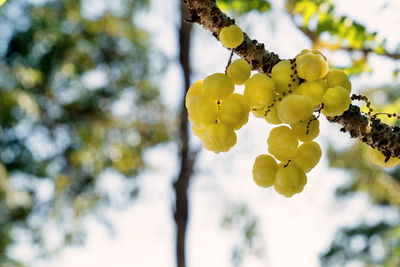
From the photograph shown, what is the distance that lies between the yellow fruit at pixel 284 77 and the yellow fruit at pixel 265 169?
0.64 feet

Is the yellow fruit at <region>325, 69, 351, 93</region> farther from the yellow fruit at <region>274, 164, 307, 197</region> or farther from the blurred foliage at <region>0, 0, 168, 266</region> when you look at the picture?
the blurred foliage at <region>0, 0, 168, 266</region>

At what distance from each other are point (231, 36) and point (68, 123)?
7.40 metres

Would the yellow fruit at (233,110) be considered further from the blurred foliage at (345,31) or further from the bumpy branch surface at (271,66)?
the blurred foliage at (345,31)

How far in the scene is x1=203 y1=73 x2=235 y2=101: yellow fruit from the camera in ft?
2.92

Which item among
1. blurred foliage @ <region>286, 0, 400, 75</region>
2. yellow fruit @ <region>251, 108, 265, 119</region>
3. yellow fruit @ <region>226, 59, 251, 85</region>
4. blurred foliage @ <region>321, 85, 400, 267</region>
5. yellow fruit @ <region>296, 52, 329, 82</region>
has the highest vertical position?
blurred foliage @ <region>321, 85, 400, 267</region>

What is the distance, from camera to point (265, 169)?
3.23 ft

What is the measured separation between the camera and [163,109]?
7852mm

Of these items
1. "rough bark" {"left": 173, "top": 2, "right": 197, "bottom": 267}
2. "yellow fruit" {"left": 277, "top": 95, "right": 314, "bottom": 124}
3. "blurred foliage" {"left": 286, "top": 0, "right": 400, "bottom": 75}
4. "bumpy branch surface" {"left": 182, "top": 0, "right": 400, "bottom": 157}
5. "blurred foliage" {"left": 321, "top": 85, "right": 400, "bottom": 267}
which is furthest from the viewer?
"blurred foliage" {"left": 321, "top": 85, "right": 400, "bottom": 267}

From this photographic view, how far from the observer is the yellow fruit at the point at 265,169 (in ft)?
3.24

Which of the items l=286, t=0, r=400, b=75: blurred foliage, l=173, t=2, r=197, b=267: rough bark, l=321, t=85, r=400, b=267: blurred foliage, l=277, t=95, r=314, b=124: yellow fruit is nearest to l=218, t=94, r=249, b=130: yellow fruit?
l=277, t=95, r=314, b=124: yellow fruit

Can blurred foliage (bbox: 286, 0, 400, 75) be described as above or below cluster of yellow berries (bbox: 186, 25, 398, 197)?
above

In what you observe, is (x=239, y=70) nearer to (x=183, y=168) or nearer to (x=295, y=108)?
(x=295, y=108)

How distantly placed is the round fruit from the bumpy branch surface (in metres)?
0.05

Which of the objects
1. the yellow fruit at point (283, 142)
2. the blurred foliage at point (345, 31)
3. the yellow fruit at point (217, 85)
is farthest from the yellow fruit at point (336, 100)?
the blurred foliage at point (345, 31)
